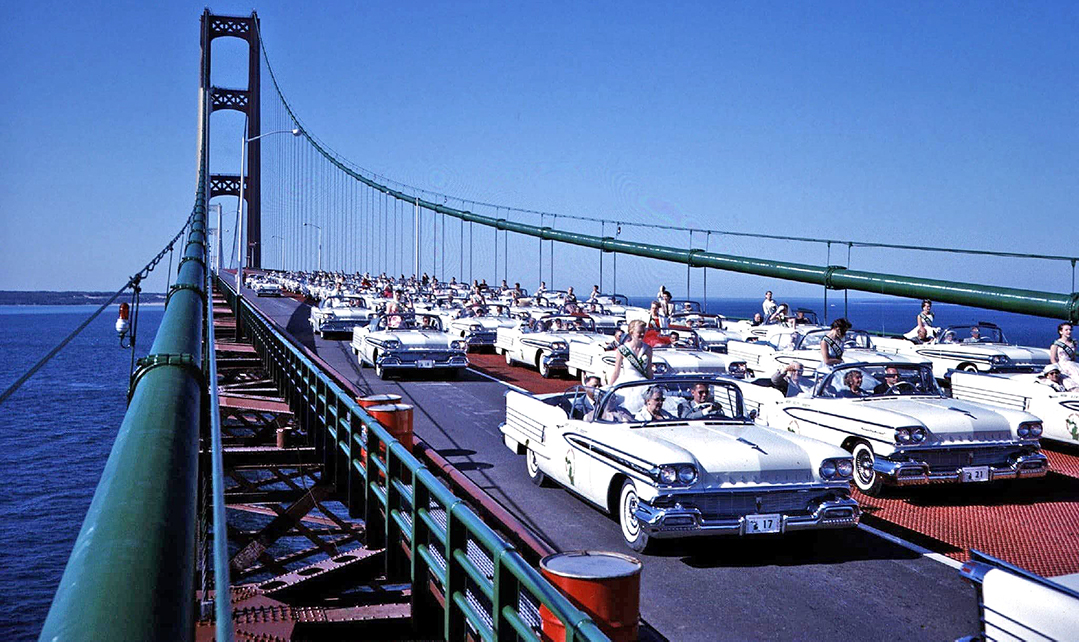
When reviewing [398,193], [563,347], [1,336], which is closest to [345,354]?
[563,347]

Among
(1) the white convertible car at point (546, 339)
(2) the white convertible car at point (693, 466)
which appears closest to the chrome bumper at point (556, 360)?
(1) the white convertible car at point (546, 339)

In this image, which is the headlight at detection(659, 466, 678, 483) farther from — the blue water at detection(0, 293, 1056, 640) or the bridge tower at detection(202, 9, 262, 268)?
the bridge tower at detection(202, 9, 262, 268)

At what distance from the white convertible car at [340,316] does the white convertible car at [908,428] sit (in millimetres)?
20310

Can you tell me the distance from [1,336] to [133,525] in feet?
435

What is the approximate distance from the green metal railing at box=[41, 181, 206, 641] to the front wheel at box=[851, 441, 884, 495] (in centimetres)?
862

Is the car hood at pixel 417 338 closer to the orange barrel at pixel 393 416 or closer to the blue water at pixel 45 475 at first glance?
the blue water at pixel 45 475

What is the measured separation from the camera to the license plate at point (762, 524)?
7.44 m

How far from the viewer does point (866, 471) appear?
999 cm

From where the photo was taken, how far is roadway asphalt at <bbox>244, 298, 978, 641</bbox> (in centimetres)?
613

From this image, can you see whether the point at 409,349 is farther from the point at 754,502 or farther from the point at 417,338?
the point at 754,502

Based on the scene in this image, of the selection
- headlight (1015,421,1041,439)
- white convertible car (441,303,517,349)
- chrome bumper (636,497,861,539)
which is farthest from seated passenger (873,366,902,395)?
white convertible car (441,303,517,349)

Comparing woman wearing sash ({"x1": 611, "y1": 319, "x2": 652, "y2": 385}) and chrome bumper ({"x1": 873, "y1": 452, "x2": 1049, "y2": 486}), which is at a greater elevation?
woman wearing sash ({"x1": 611, "y1": 319, "x2": 652, "y2": 385})

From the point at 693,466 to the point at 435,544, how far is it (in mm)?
2110

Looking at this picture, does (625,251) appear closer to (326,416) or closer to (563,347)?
(563,347)
